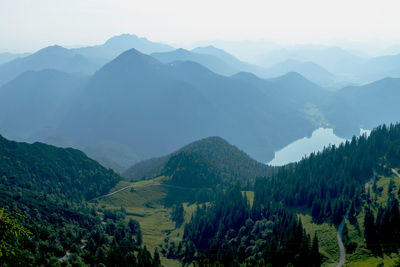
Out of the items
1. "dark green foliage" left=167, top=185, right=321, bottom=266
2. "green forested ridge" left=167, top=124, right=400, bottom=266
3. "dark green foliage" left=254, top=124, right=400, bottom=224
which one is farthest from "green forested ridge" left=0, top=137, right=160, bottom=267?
"dark green foliage" left=254, top=124, right=400, bottom=224

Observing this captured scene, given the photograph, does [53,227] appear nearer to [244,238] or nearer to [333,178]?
[244,238]

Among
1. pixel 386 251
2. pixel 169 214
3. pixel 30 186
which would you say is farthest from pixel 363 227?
pixel 30 186

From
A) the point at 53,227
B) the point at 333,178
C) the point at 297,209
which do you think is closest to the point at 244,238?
the point at 297,209

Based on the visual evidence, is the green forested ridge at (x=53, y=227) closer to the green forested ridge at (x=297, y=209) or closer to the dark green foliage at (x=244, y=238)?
the dark green foliage at (x=244, y=238)

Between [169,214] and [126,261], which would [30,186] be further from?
[126,261]

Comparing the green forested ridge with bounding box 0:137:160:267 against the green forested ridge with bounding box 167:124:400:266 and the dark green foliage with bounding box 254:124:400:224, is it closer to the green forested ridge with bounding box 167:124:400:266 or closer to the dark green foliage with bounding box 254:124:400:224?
the green forested ridge with bounding box 167:124:400:266

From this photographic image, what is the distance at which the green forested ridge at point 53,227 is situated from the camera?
64562mm

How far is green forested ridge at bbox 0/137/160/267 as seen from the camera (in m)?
64.6

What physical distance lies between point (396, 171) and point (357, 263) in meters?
69.9

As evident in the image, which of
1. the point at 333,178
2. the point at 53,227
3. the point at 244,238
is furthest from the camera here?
the point at 333,178

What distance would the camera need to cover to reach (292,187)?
138750 mm

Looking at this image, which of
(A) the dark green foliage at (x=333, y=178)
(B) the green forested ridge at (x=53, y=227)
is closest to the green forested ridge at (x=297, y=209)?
(A) the dark green foliage at (x=333, y=178)

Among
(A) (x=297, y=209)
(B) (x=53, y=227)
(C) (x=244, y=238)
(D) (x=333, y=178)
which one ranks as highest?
(D) (x=333, y=178)

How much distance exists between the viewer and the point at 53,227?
102500mm
